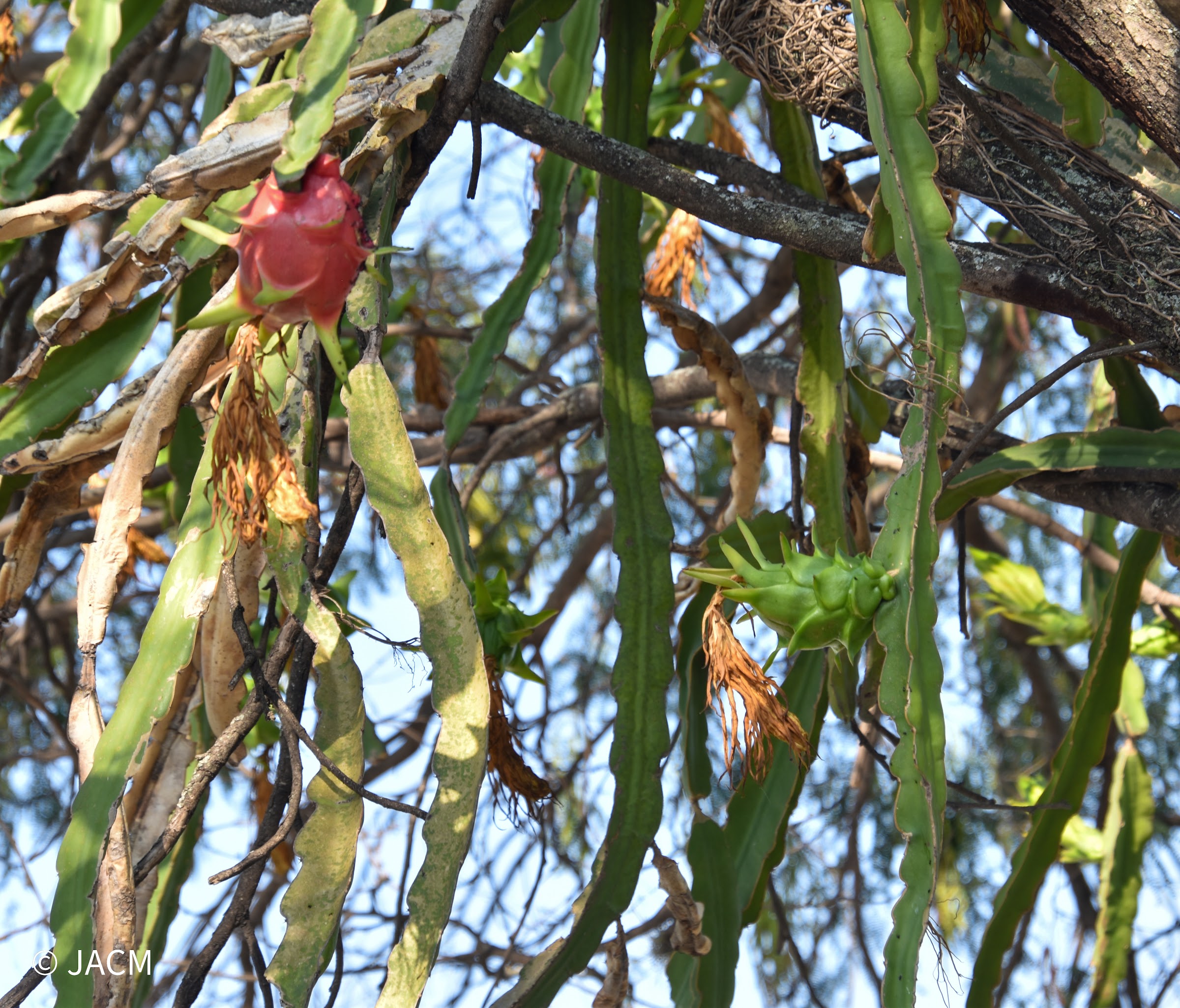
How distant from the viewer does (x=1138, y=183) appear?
3.21 feet

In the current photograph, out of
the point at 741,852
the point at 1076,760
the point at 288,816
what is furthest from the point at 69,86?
the point at 1076,760

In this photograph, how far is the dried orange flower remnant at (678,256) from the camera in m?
1.81

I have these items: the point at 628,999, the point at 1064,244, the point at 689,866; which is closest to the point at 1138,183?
the point at 1064,244

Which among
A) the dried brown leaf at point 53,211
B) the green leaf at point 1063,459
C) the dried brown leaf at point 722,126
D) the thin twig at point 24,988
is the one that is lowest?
the thin twig at point 24,988

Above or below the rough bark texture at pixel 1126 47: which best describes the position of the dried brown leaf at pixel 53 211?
below

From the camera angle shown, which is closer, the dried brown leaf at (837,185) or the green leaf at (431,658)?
the green leaf at (431,658)

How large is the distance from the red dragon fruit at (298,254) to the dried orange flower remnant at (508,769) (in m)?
0.44

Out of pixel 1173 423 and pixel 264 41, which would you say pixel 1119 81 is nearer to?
pixel 1173 423

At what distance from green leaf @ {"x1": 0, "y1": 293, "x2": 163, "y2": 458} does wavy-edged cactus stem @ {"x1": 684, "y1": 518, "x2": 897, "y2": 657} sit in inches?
23.3

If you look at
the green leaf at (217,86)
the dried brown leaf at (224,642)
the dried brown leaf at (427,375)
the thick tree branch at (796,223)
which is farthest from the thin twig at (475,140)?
the dried brown leaf at (427,375)

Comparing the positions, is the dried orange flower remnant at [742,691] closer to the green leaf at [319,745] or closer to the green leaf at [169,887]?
the green leaf at [319,745]

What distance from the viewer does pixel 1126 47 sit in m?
0.88

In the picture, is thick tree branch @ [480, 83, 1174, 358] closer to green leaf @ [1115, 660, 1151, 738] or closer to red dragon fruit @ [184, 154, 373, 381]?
red dragon fruit @ [184, 154, 373, 381]

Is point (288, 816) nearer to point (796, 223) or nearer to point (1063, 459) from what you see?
point (796, 223)
